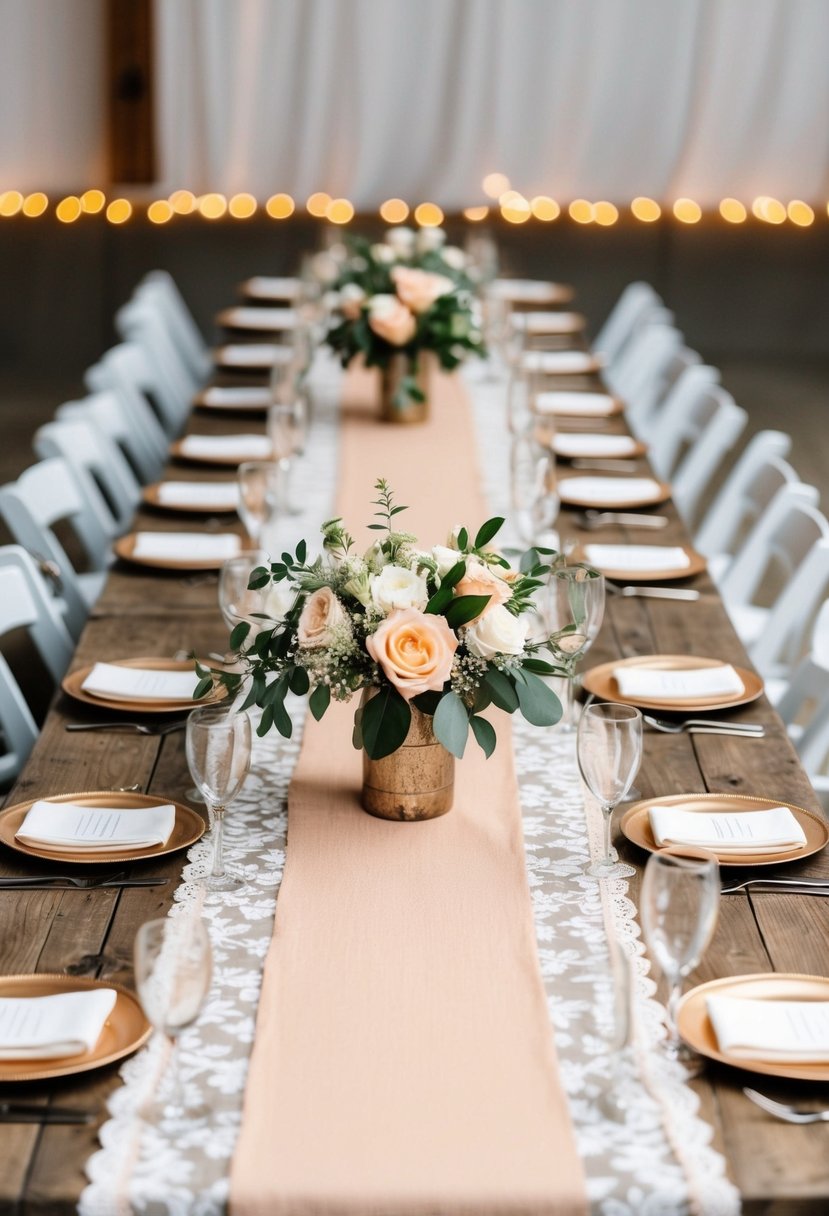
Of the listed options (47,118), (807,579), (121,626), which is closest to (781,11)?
(47,118)

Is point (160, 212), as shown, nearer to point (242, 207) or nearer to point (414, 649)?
point (242, 207)

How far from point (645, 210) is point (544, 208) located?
56cm

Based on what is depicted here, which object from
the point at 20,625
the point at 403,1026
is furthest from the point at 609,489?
the point at 403,1026

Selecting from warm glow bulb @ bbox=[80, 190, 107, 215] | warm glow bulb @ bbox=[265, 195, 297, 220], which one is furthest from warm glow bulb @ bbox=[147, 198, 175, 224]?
warm glow bulb @ bbox=[265, 195, 297, 220]

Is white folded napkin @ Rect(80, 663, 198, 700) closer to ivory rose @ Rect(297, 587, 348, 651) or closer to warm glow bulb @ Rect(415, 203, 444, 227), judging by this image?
ivory rose @ Rect(297, 587, 348, 651)

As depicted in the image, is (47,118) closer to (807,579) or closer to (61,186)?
(61,186)

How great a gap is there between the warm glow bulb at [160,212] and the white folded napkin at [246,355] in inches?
125

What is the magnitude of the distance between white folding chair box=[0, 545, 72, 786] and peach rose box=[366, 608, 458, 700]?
3.79ft

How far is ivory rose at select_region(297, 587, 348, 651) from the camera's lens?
75.2 inches

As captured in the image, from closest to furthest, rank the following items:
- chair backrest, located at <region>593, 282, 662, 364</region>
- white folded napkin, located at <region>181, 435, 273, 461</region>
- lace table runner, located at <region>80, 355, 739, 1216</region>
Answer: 1. lace table runner, located at <region>80, 355, 739, 1216</region>
2. white folded napkin, located at <region>181, 435, 273, 461</region>
3. chair backrest, located at <region>593, 282, 662, 364</region>

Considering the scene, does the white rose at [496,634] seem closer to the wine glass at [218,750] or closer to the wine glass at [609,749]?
the wine glass at [609,749]

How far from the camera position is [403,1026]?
1651mm

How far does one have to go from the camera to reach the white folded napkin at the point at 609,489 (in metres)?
3.69

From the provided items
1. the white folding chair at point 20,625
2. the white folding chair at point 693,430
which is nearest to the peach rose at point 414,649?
the white folding chair at point 20,625
